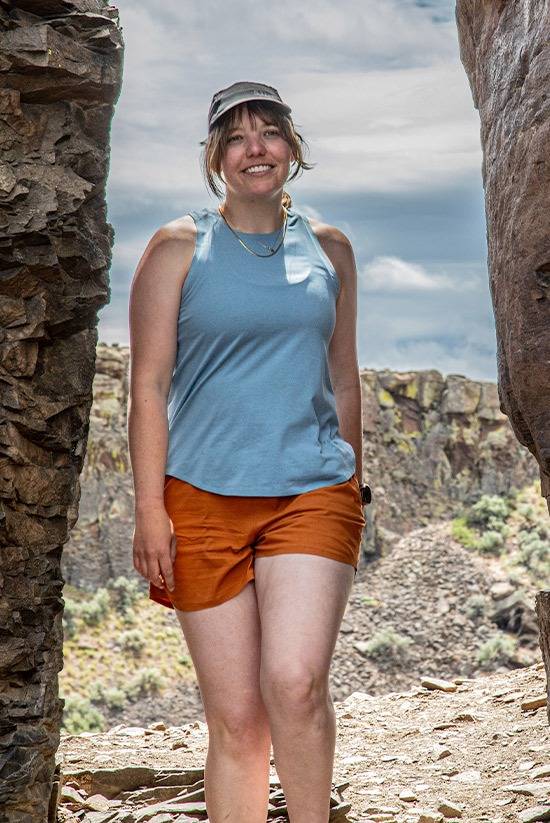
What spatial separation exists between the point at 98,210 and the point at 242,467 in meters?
1.36

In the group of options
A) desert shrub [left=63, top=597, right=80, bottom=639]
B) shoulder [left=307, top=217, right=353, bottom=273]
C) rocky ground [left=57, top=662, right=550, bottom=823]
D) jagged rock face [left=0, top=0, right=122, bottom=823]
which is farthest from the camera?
desert shrub [left=63, top=597, right=80, bottom=639]

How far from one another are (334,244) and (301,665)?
4.73 ft

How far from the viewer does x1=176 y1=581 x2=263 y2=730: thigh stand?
316 centimetres

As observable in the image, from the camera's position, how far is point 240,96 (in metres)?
3.32

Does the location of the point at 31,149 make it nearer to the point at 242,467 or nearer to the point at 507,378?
the point at 242,467

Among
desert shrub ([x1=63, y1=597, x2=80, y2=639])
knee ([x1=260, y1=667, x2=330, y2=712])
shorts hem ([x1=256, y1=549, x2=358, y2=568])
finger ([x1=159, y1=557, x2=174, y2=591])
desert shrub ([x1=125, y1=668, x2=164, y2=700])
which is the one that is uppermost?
shorts hem ([x1=256, y1=549, x2=358, y2=568])

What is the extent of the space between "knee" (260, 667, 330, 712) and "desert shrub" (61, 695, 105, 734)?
12316 mm

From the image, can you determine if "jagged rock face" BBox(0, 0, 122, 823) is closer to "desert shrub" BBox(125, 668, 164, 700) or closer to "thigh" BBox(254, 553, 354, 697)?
"thigh" BBox(254, 553, 354, 697)

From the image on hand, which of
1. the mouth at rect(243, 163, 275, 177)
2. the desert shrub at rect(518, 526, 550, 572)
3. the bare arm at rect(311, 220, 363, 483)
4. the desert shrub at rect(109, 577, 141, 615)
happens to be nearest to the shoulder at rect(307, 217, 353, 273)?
the bare arm at rect(311, 220, 363, 483)

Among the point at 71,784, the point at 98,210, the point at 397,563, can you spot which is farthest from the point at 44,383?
the point at 397,563

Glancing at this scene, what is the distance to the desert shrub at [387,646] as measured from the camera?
17.9 metres

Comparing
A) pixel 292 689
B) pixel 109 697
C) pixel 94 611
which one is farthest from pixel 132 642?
pixel 292 689

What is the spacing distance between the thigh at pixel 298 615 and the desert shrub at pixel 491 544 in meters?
18.5

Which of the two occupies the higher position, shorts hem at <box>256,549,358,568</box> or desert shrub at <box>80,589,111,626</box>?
shorts hem at <box>256,549,358,568</box>
